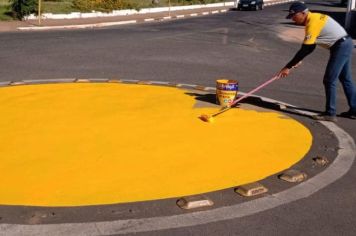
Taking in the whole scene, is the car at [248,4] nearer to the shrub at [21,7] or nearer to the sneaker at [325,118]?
the shrub at [21,7]

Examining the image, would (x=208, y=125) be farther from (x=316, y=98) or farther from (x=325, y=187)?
(x=316, y=98)

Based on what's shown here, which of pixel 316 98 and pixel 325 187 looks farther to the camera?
pixel 316 98

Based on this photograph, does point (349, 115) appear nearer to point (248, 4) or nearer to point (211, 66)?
point (211, 66)

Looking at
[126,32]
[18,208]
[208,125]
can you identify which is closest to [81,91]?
[208,125]

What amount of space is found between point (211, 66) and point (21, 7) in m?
14.4

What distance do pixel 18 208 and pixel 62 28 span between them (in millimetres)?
17331

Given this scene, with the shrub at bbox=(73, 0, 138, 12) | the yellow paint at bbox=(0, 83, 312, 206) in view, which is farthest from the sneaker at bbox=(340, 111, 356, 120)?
the shrub at bbox=(73, 0, 138, 12)

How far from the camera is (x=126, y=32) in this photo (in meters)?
18.5

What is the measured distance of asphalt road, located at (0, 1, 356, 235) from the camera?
11.8ft

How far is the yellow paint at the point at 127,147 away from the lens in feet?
13.6

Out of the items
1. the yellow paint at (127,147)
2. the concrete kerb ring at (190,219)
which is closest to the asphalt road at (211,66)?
the concrete kerb ring at (190,219)

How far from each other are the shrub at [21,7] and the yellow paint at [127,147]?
16263 millimetres

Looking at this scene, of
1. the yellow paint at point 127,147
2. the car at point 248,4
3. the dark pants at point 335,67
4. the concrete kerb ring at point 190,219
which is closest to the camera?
the concrete kerb ring at point 190,219

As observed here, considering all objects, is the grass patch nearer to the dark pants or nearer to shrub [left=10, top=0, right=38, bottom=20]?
shrub [left=10, top=0, right=38, bottom=20]
